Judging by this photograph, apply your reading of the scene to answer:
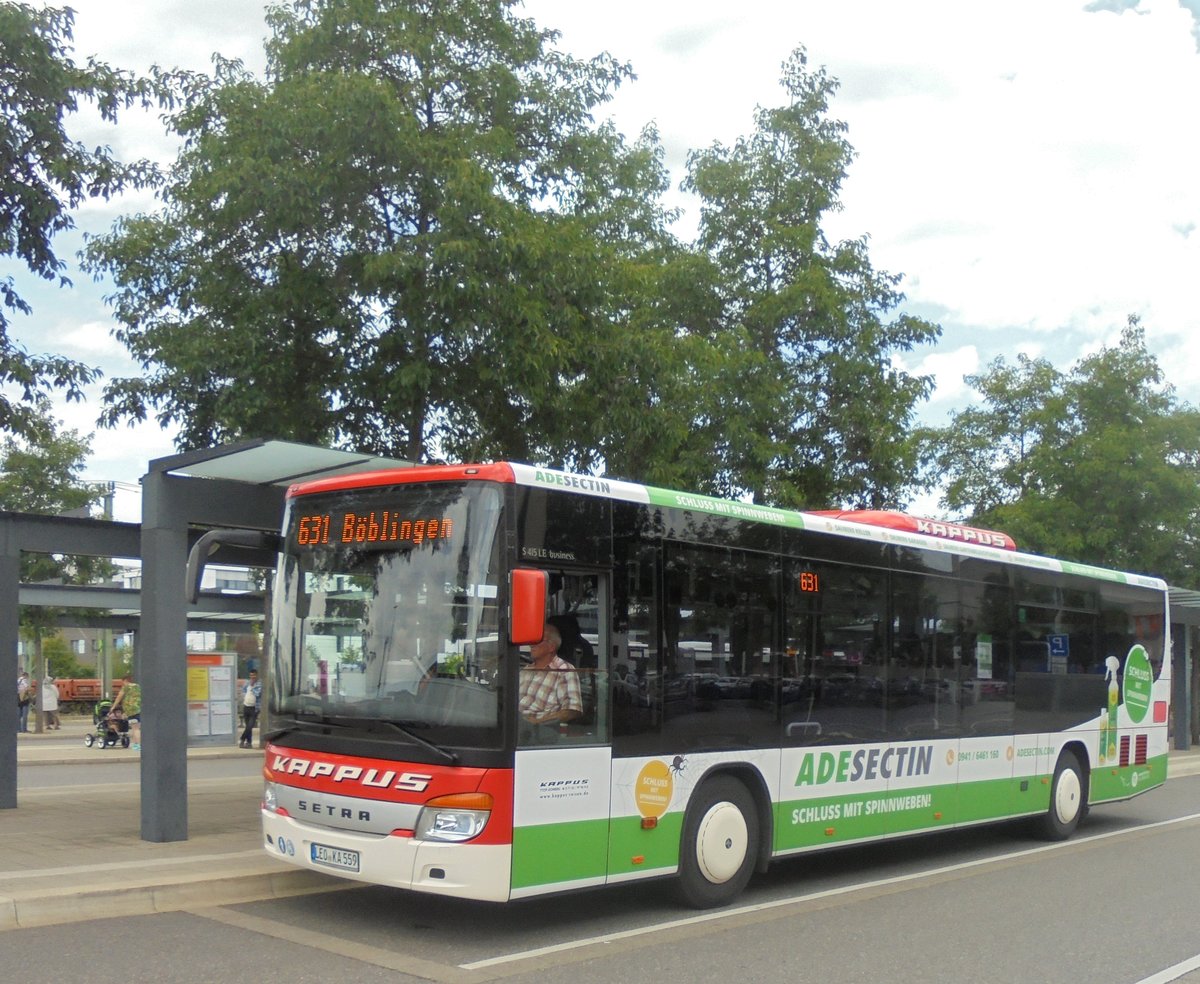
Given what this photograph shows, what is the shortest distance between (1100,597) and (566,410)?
6.42 m

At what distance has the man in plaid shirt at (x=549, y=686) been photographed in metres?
7.95

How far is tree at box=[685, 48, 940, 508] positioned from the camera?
64.2ft

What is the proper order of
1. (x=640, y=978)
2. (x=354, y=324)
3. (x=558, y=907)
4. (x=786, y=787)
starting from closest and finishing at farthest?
(x=640, y=978) → (x=558, y=907) → (x=786, y=787) → (x=354, y=324)

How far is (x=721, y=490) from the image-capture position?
776 inches

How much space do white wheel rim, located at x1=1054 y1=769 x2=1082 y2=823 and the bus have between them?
2.38 metres

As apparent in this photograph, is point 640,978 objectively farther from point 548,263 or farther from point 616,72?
point 616,72

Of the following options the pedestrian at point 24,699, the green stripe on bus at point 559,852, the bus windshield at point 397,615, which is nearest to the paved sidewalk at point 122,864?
the bus windshield at point 397,615

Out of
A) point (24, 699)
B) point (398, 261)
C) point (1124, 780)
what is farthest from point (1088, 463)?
point (24, 699)

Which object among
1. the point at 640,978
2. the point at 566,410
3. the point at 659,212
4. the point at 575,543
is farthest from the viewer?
the point at 659,212

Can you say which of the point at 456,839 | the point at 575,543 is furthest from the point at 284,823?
the point at 575,543

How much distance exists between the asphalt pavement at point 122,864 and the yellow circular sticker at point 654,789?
264cm

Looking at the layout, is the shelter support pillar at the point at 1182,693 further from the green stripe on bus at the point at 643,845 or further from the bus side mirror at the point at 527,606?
the bus side mirror at the point at 527,606

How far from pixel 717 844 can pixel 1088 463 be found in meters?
20.9

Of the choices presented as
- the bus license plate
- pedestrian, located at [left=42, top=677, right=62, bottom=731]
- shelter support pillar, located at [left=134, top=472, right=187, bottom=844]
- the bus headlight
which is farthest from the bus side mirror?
pedestrian, located at [left=42, top=677, right=62, bottom=731]
